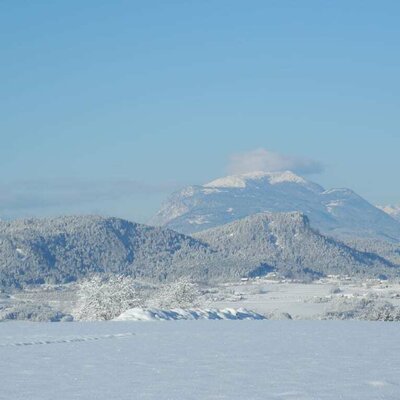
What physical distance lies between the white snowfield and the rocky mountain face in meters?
119

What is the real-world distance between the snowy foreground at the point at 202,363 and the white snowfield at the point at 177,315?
527cm

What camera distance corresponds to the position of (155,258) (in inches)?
7451

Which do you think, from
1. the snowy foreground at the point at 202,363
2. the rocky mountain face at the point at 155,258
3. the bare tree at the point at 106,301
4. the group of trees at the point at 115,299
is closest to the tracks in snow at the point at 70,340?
the snowy foreground at the point at 202,363

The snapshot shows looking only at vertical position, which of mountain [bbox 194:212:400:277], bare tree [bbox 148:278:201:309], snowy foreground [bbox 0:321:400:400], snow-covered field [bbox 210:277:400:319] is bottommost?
mountain [bbox 194:212:400:277]

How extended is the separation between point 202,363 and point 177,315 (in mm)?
17423

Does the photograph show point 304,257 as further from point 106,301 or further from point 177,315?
point 177,315

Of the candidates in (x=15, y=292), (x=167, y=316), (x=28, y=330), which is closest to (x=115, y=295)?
(x=167, y=316)

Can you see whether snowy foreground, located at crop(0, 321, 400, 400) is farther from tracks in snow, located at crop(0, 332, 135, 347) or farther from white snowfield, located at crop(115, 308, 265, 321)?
white snowfield, located at crop(115, 308, 265, 321)

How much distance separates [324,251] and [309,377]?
581ft

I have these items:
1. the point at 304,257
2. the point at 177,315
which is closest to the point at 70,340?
the point at 177,315

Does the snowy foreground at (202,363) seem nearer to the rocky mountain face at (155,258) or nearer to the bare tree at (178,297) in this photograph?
the bare tree at (178,297)

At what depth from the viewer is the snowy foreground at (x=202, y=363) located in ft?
46.2

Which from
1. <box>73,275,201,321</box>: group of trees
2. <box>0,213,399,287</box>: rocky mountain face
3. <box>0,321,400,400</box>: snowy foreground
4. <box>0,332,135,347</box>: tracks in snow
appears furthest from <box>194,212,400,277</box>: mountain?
<box>0,332,135,347</box>: tracks in snow

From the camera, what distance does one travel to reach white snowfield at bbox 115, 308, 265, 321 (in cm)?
3422
